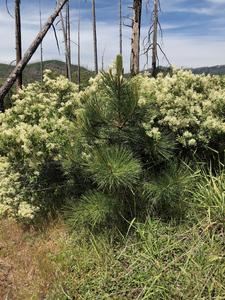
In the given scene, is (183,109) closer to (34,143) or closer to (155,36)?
(34,143)

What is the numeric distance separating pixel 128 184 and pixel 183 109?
133 cm

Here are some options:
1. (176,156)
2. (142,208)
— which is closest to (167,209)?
(142,208)

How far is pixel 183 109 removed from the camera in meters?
5.64

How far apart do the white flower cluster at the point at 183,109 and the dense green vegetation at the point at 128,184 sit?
1cm

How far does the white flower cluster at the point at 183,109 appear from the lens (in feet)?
17.8

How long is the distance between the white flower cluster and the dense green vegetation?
0.04 feet

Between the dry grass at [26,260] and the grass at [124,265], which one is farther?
the dry grass at [26,260]

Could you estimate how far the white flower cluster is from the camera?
542 centimetres

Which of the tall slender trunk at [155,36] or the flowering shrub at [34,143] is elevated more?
the tall slender trunk at [155,36]

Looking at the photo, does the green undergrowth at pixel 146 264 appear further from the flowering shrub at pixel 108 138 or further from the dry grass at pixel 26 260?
the flowering shrub at pixel 108 138

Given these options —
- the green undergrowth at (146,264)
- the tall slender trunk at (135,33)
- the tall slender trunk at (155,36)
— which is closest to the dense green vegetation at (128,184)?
the green undergrowth at (146,264)

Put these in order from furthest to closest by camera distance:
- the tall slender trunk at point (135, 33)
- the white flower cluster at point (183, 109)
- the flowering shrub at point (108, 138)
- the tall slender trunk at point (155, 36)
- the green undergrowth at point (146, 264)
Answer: the tall slender trunk at point (155, 36) < the tall slender trunk at point (135, 33) < the white flower cluster at point (183, 109) < the flowering shrub at point (108, 138) < the green undergrowth at point (146, 264)

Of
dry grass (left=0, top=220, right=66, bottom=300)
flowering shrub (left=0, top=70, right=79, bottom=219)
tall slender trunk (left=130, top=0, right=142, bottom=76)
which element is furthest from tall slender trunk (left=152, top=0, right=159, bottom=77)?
dry grass (left=0, top=220, right=66, bottom=300)

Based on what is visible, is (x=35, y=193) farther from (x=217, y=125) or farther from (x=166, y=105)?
(x=217, y=125)
